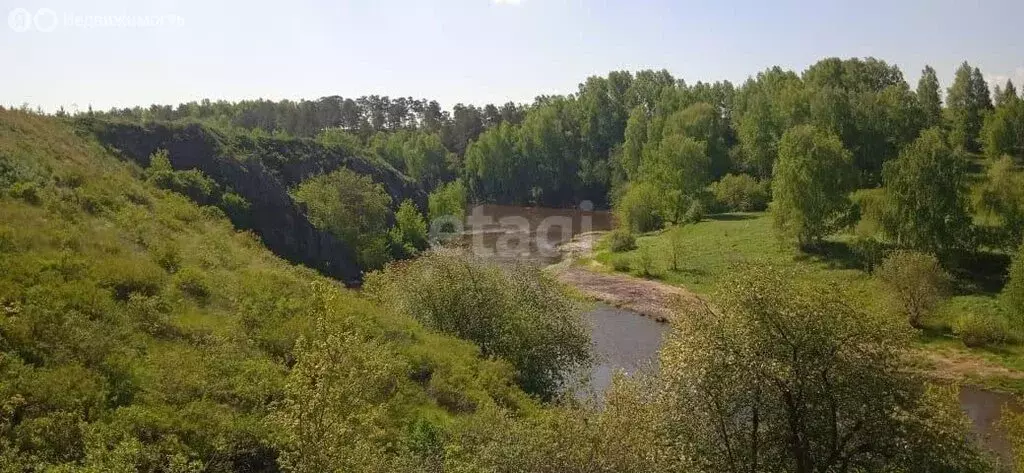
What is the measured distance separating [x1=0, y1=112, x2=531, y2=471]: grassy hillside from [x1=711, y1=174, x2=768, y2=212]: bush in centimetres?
7070

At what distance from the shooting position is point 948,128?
10950 cm

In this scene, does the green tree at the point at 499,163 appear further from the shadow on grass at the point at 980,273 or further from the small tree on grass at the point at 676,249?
the shadow on grass at the point at 980,273

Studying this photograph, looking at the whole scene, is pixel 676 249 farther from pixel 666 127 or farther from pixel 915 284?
pixel 666 127

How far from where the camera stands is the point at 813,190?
208 ft

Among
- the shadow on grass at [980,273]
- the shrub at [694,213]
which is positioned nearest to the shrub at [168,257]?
the shadow on grass at [980,273]

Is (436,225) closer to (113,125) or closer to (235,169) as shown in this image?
(235,169)

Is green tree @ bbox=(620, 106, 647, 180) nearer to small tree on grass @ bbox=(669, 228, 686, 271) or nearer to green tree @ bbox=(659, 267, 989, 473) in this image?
small tree on grass @ bbox=(669, 228, 686, 271)

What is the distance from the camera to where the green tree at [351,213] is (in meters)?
62.3

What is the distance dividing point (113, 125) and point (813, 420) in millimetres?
57167

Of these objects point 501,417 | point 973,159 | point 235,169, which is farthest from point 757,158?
point 501,417

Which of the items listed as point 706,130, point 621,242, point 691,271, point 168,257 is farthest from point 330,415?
point 706,130

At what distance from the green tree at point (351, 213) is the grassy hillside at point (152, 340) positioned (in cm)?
2489

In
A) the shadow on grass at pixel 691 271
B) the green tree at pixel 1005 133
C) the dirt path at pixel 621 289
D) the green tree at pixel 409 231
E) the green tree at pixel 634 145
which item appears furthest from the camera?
the green tree at pixel 634 145

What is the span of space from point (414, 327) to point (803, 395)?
1697 centimetres
